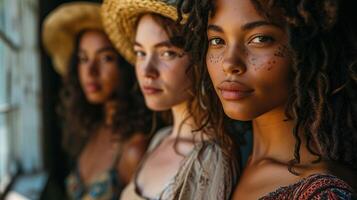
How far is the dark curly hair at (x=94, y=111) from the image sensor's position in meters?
2.60

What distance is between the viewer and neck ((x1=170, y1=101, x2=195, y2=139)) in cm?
185

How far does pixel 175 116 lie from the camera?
193cm

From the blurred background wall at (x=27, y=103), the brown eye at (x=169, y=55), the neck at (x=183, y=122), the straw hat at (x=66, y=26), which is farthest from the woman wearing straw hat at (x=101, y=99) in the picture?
the brown eye at (x=169, y=55)

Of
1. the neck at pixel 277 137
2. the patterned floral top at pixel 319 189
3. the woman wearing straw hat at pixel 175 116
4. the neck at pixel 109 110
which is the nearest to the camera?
the patterned floral top at pixel 319 189

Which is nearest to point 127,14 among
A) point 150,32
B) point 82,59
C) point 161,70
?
point 150,32

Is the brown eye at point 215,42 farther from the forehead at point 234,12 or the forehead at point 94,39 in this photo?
the forehead at point 94,39

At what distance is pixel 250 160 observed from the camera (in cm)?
157

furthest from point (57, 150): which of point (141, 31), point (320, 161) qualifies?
point (320, 161)

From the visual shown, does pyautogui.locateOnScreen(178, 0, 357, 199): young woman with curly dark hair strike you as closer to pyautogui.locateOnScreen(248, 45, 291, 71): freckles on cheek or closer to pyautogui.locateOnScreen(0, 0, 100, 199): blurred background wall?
pyautogui.locateOnScreen(248, 45, 291, 71): freckles on cheek

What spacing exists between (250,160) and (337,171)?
1.07 feet

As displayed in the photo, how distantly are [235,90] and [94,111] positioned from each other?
69.1 inches

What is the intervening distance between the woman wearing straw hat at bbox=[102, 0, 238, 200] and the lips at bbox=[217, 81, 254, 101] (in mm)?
310

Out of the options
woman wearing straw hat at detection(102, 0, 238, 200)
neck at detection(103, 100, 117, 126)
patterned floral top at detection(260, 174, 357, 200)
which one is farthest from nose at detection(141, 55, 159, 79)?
neck at detection(103, 100, 117, 126)

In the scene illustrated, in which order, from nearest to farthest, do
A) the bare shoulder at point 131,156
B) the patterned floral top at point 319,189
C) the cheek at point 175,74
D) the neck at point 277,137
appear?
the patterned floral top at point 319,189, the neck at point 277,137, the cheek at point 175,74, the bare shoulder at point 131,156
